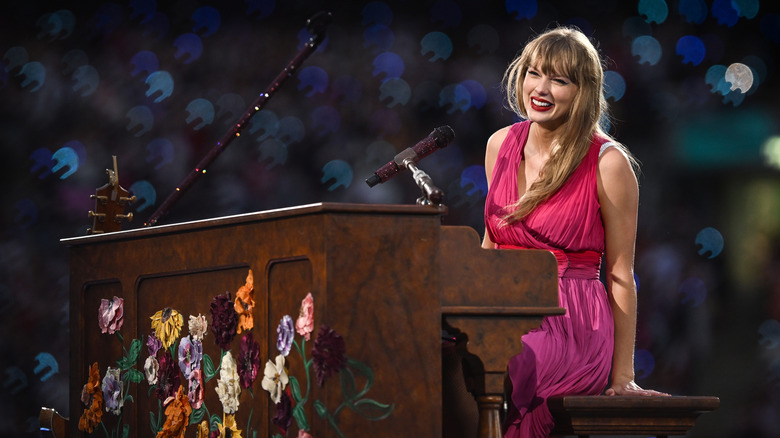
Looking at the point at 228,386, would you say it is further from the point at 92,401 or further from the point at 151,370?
the point at 92,401

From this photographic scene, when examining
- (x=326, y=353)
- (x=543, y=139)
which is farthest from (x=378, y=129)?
(x=326, y=353)

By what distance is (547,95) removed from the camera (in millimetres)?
2373

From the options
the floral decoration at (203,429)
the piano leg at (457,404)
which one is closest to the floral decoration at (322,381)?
the floral decoration at (203,429)

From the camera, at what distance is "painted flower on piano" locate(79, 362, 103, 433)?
2.47m

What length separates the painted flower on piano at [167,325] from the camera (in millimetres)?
2248

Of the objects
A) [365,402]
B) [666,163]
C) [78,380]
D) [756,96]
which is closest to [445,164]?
→ [666,163]

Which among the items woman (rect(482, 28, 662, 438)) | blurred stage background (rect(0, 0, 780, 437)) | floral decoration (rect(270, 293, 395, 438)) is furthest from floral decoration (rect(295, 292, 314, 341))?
blurred stage background (rect(0, 0, 780, 437))

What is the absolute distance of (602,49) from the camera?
176 inches

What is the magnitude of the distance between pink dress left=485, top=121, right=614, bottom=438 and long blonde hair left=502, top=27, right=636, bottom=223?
0.09 ft

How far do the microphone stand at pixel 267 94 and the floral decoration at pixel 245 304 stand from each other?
62 cm

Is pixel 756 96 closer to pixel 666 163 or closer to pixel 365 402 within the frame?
pixel 666 163

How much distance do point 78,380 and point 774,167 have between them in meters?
3.13

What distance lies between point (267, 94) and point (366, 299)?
92 centimetres

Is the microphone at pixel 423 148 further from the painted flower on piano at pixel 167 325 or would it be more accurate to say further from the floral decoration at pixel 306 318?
the painted flower on piano at pixel 167 325
